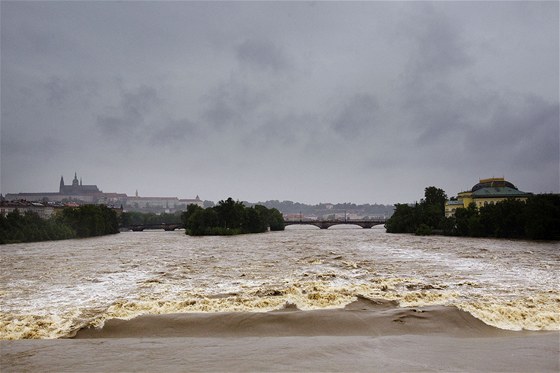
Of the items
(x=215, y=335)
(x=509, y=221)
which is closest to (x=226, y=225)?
(x=509, y=221)

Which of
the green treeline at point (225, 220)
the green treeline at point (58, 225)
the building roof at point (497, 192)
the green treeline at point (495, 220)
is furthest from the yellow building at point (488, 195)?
the green treeline at point (58, 225)

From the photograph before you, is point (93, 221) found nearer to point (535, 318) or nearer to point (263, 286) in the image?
point (263, 286)

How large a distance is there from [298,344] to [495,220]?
243ft

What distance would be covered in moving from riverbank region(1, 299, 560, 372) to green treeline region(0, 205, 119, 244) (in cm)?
7159

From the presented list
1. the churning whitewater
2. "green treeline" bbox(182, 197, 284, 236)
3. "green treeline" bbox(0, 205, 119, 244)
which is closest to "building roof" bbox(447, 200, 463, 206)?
"green treeline" bbox(182, 197, 284, 236)

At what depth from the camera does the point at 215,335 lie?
12711 millimetres

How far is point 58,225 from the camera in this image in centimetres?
8462

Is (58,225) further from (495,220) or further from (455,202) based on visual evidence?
(455,202)

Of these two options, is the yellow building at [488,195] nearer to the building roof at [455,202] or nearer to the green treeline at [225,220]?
the building roof at [455,202]

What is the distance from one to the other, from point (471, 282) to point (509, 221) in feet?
188

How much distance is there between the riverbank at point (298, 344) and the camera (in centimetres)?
933

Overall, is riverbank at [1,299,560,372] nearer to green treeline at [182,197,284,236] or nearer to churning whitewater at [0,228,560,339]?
churning whitewater at [0,228,560,339]

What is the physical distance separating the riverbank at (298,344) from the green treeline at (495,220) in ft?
196

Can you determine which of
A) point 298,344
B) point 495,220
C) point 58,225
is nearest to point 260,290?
point 298,344
